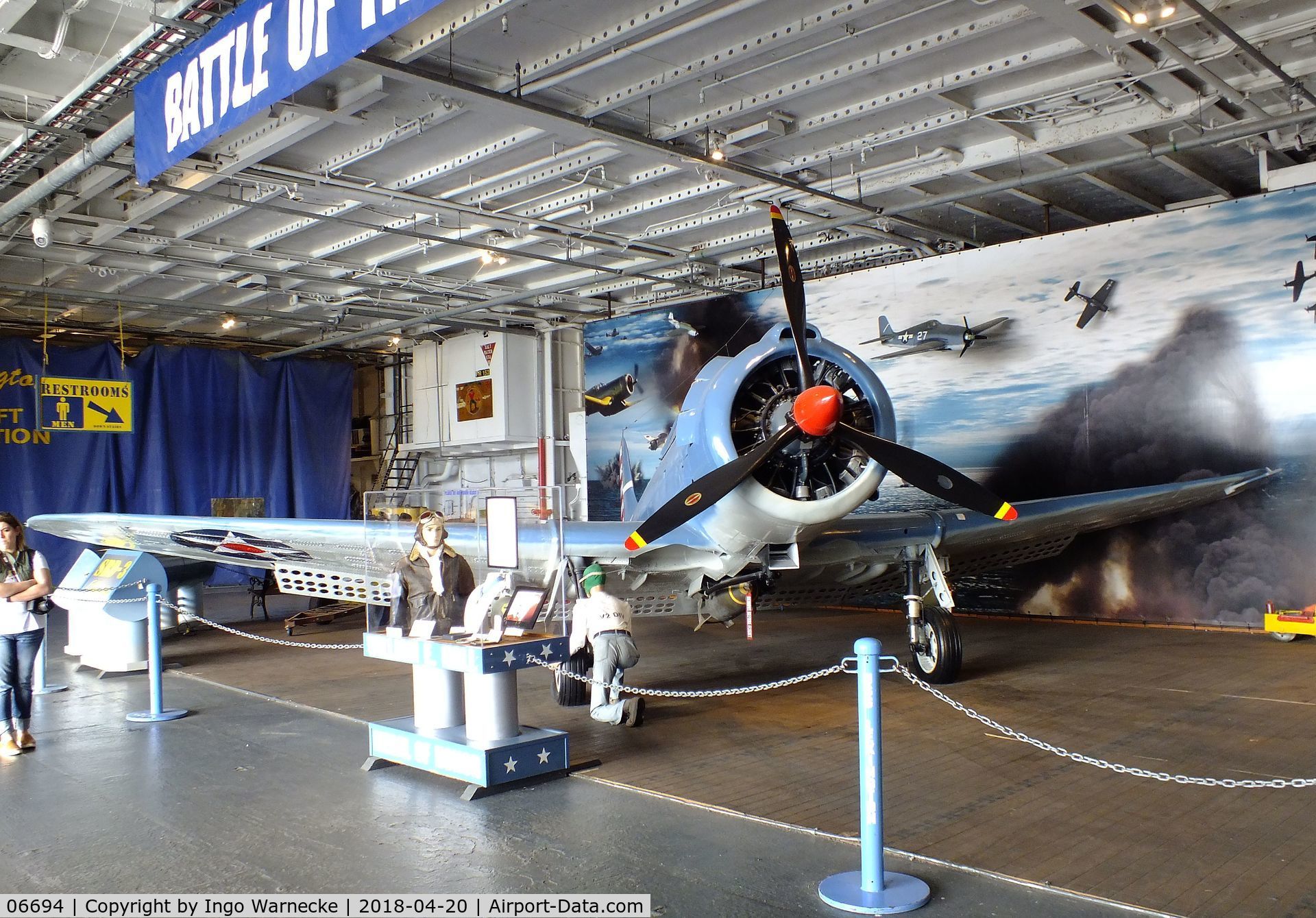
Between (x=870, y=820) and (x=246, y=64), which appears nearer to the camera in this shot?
(x=870, y=820)

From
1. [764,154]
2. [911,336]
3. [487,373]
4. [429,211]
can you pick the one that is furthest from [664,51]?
[487,373]

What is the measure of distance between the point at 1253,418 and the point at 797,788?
28.2 feet

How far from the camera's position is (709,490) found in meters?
6.54

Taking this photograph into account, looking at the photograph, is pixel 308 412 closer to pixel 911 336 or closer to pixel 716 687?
pixel 911 336

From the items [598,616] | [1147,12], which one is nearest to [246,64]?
[598,616]

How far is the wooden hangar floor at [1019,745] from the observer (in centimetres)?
421

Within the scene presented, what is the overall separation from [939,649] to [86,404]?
16.2m

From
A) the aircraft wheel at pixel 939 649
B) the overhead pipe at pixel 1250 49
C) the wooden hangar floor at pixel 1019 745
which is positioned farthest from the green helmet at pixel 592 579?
the overhead pipe at pixel 1250 49

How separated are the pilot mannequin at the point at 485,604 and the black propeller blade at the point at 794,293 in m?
2.44

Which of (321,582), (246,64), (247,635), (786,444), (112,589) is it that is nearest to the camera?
(246,64)

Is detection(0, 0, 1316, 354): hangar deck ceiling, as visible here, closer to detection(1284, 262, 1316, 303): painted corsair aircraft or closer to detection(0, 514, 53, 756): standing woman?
detection(1284, 262, 1316, 303): painted corsair aircraft

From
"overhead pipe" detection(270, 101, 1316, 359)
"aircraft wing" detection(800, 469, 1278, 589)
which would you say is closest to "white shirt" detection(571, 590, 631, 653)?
"aircraft wing" detection(800, 469, 1278, 589)

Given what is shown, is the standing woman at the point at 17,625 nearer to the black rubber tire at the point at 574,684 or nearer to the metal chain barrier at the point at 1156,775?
the black rubber tire at the point at 574,684

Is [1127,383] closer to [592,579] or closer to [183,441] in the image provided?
[592,579]
